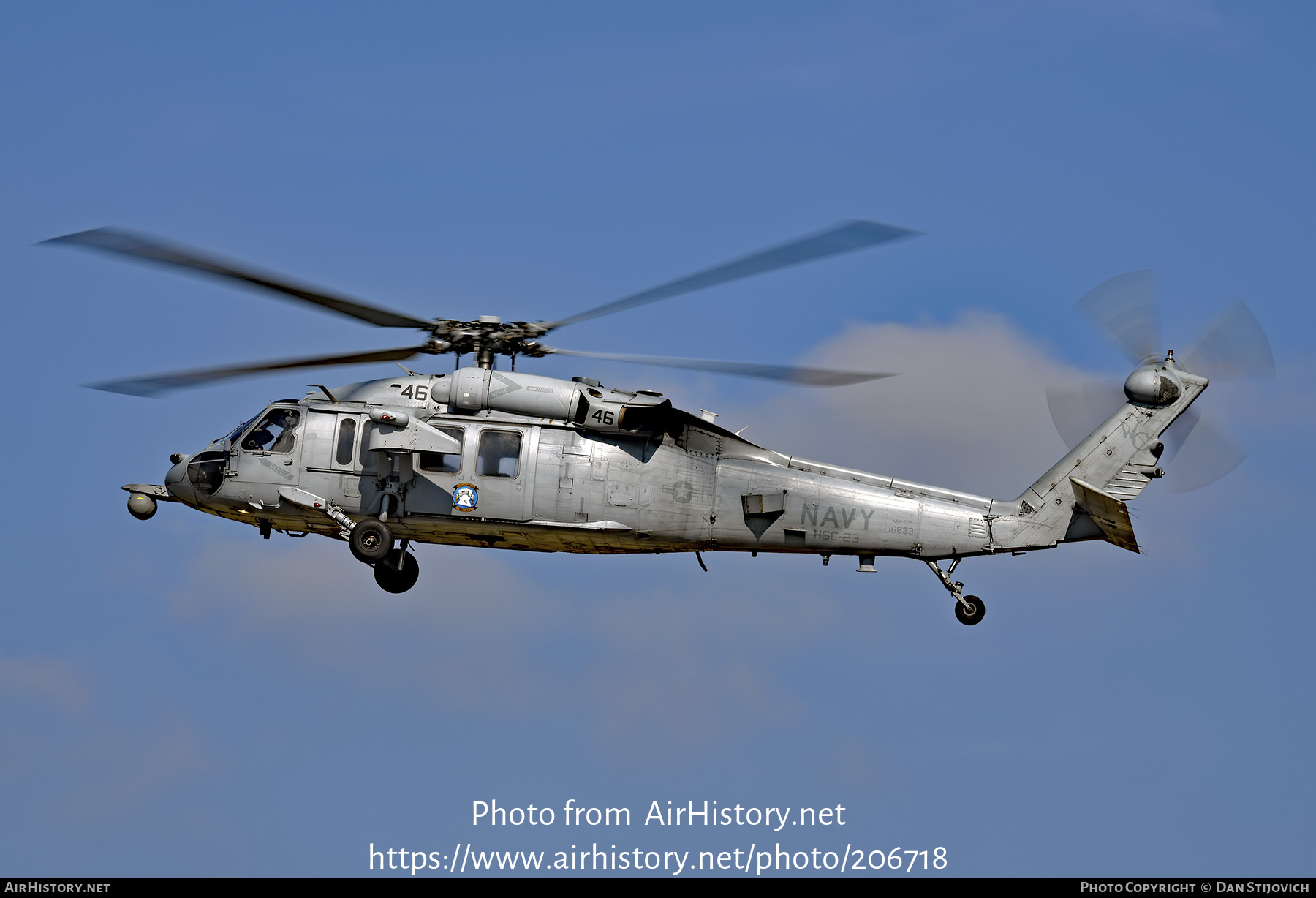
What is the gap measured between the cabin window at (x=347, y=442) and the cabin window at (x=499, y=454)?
7.14 feet

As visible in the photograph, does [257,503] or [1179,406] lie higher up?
[1179,406]

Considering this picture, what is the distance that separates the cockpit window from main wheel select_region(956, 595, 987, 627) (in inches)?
455

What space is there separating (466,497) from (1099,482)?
1081 cm

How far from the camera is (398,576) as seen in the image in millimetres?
26031

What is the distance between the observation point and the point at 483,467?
24.6m

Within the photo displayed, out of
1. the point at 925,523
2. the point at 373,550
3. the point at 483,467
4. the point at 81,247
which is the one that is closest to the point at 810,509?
the point at 925,523

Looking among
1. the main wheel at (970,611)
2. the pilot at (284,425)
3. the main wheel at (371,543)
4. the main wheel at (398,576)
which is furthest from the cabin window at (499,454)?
the main wheel at (970,611)

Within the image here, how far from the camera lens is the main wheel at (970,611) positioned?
24766 mm

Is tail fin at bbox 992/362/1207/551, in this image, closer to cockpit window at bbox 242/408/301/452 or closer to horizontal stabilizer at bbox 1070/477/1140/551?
horizontal stabilizer at bbox 1070/477/1140/551

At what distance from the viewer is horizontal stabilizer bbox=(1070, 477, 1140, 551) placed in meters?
24.7

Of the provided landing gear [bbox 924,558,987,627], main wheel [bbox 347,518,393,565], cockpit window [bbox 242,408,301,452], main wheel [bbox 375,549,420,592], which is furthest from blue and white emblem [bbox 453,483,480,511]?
landing gear [bbox 924,558,987,627]
